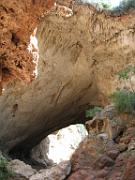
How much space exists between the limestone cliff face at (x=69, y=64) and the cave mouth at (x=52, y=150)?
1852 mm

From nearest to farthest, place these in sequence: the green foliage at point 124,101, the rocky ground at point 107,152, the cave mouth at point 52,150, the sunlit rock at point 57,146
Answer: the rocky ground at point 107,152, the green foliage at point 124,101, the cave mouth at point 52,150, the sunlit rock at point 57,146

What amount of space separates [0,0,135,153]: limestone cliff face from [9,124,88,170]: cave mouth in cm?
185

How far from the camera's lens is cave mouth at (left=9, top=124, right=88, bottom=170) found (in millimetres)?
17516

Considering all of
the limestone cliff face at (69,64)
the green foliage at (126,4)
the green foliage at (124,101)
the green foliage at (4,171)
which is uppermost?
the green foliage at (126,4)

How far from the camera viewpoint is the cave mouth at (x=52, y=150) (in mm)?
17516

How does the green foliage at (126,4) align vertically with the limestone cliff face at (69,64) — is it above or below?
above

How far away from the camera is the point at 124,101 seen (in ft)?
37.3

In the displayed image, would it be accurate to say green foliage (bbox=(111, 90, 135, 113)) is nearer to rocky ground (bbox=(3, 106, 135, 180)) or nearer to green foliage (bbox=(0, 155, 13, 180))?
rocky ground (bbox=(3, 106, 135, 180))

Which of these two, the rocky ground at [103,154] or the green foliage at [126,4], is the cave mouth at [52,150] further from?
the green foliage at [126,4]

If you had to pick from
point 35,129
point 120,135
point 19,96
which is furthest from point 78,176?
point 35,129

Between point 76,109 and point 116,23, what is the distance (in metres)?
3.71

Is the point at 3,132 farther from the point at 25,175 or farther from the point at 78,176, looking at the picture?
the point at 78,176

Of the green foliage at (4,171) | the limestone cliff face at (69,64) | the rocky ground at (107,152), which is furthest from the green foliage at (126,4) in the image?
the green foliage at (4,171)

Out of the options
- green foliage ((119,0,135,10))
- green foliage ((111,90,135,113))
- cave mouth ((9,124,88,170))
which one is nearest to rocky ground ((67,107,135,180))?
green foliage ((111,90,135,113))
